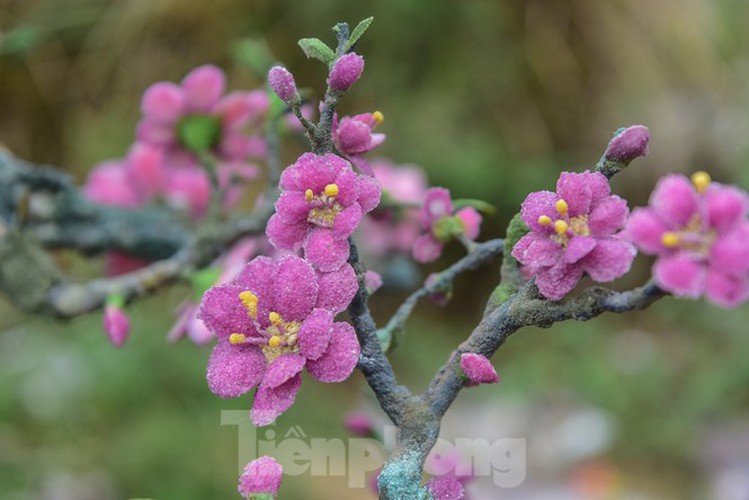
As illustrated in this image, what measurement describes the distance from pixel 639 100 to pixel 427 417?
1.52 metres

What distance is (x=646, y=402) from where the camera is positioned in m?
1.42

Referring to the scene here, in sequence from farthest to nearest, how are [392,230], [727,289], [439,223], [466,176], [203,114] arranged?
[466,176]
[392,230]
[203,114]
[439,223]
[727,289]

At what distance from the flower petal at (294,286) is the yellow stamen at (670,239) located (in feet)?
0.31

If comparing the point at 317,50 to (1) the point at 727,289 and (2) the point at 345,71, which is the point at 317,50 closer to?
(2) the point at 345,71

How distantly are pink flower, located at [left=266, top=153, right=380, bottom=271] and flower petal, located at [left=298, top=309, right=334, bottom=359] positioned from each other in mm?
14

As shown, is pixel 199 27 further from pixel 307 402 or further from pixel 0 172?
pixel 0 172

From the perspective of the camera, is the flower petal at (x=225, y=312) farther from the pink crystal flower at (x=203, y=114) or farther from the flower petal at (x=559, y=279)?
the pink crystal flower at (x=203, y=114)

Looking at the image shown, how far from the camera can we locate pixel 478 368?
22 centimetres

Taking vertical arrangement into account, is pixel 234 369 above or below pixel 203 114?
below

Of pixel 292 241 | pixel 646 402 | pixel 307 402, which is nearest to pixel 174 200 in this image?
pixel 292 241

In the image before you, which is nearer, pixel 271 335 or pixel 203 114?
pixel 271 335

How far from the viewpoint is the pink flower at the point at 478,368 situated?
0.73 ft

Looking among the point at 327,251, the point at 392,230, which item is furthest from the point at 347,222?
the point at 392,230

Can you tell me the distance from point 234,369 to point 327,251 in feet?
0.15
